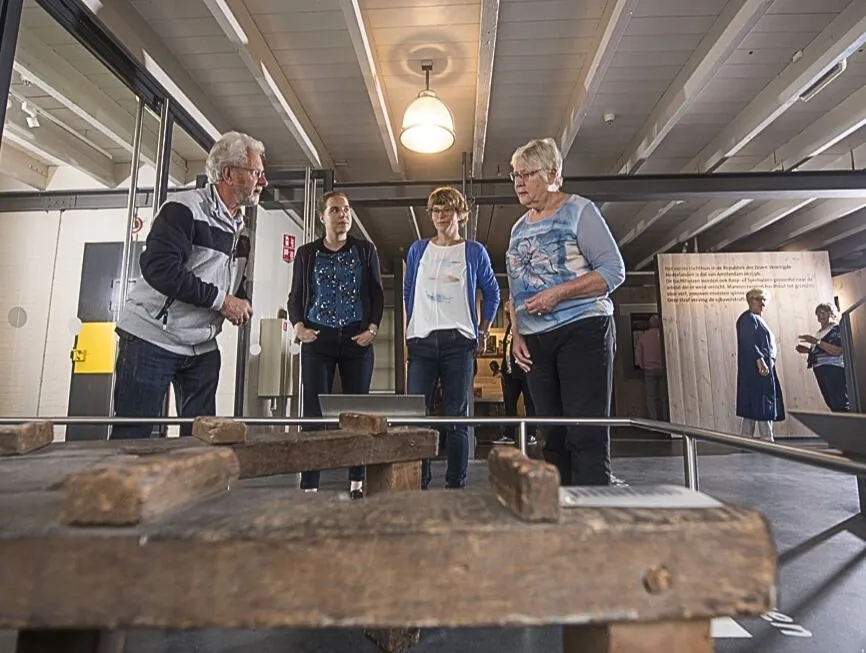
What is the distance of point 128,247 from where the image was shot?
8.95ft

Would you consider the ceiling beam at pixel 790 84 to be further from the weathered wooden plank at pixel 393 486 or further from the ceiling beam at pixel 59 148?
the ceiling beam at pixel 59 148

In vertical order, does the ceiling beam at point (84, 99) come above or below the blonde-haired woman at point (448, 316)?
above

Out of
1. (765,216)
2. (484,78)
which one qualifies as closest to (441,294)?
(484,78)

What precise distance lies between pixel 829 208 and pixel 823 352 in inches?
70.7

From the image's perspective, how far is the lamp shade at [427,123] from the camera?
2.81 metres

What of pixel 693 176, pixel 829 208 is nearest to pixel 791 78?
pixel 693 176

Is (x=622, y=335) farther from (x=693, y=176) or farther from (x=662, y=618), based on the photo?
(x=662, y=618)

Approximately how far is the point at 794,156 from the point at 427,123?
3070 mm

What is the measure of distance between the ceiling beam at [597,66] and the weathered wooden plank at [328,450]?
231cm

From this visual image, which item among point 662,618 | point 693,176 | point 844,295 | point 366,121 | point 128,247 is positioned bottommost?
point 662,618

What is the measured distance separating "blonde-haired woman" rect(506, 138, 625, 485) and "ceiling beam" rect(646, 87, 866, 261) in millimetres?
3181

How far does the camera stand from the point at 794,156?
3994 millimetres

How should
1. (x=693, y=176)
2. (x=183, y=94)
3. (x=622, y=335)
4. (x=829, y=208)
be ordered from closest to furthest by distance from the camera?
(x=183, y=94), (x=693, y=176), (x=829, y=208), (x=622, y=335)

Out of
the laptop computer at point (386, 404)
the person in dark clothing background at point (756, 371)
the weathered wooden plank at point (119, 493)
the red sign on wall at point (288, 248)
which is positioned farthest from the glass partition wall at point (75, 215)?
the person in dark clothing background at point (756, 371)
